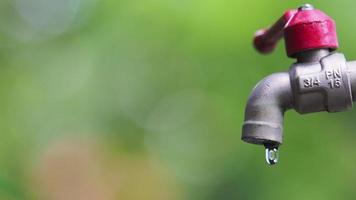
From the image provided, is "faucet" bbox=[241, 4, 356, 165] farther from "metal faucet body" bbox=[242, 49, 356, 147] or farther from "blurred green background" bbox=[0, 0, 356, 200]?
"blurred green background" bbox=[0, 0, 356, 200]

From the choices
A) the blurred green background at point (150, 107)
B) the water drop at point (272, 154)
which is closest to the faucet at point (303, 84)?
the water drop at point (272, 154)

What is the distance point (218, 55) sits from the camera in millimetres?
2367

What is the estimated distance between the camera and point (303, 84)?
0.77 meters

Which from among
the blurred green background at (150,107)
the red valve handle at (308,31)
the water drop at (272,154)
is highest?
the blurred green background at (150,107)

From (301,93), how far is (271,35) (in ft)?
0.48

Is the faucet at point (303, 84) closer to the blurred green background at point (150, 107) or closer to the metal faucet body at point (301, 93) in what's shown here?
the metal faucet body at point (301, 93)

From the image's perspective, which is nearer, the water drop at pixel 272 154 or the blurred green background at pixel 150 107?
the water drop at pixel 272 154

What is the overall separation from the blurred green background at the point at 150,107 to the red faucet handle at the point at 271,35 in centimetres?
121

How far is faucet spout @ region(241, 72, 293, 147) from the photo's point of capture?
76 centimetres

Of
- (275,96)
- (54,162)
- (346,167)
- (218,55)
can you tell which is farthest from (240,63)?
(275,96)

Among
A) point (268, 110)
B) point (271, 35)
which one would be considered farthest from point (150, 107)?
point (268, 110)

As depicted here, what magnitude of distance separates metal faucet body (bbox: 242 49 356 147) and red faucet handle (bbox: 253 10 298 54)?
6 cm

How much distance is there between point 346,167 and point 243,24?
2.09ft

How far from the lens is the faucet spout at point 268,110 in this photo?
758mm
